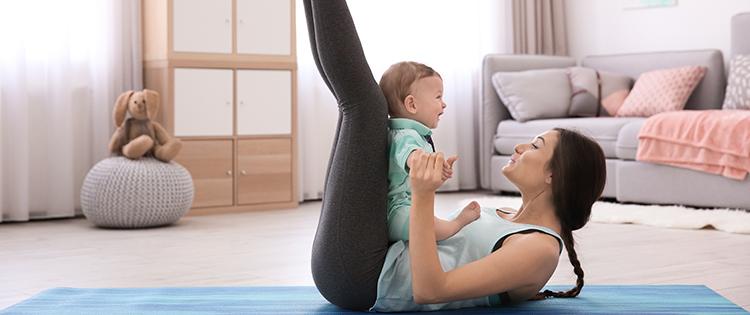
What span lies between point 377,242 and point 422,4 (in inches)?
156

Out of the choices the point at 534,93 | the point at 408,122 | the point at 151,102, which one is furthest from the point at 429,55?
the point at 408,122

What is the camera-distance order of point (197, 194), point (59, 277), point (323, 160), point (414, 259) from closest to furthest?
point (414, 259), point (59, 277), point (197, 194), point (323, 160)

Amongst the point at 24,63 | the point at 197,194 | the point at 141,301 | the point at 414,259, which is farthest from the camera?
the point at 197,194

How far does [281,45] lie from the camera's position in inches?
201

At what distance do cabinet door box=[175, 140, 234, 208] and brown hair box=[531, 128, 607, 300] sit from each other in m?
2.80

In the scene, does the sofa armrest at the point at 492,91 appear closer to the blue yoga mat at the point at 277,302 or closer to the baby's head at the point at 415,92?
the blue yoga mat at the point at 277,302

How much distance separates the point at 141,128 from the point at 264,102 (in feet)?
2.43

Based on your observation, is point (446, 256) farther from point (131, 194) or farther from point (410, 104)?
point (131, 194)

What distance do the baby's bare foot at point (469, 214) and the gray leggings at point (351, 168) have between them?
174 millimetres

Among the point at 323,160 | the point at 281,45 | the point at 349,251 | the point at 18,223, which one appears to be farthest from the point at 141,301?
the point at 323,160

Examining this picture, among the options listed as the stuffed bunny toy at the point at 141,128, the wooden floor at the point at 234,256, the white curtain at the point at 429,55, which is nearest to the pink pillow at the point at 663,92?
the white curtain at the point at 429,55

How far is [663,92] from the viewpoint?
215 inches

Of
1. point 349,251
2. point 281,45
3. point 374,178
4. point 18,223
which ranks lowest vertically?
point 18,223

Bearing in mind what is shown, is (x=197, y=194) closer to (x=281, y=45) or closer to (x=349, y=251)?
(x=281, y=45)
